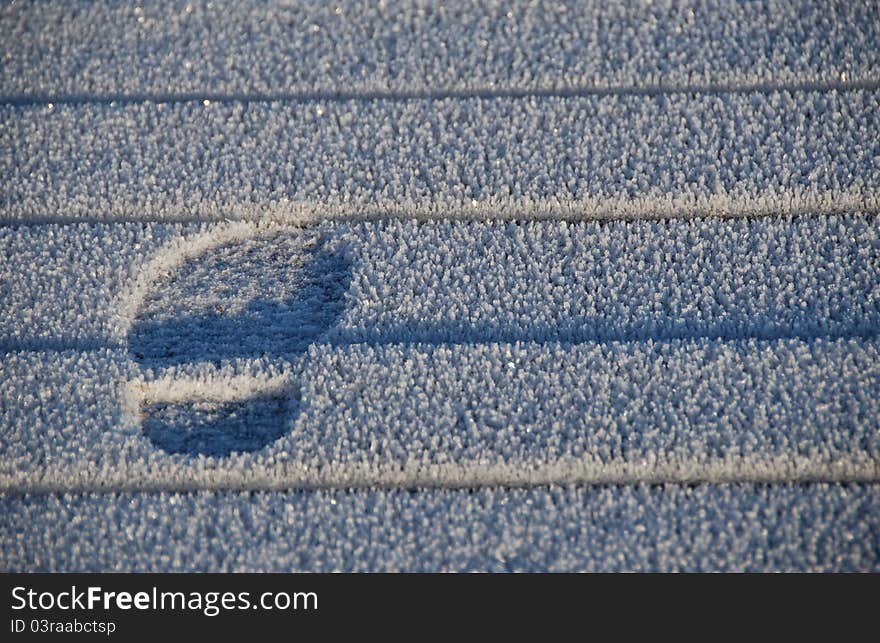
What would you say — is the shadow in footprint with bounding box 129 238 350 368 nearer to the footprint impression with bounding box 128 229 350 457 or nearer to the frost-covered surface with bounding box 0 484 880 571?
the footprint impression with bounding box 128 229 350 457

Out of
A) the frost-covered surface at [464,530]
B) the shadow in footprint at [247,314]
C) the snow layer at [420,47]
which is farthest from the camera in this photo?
the snow layer at [420,47]

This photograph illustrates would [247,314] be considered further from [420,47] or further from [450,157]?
[420,47]

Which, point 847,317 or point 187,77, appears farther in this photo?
point 187,77

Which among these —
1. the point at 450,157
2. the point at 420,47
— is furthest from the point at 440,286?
the point at 420,47

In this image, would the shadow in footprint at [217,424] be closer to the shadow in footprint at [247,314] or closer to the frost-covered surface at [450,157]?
the shadow in footprint at [247,314]

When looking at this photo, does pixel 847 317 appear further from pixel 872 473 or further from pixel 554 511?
pixel 554 511

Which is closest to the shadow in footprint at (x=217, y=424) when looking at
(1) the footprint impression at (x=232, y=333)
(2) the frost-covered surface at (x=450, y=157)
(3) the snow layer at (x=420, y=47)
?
(1) the footprint impression at (x=232, y=333)
